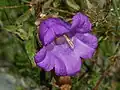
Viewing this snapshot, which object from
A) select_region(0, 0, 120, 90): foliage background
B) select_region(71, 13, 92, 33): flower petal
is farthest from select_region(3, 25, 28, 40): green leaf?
select_region(71, 13, 92, 33): flower petal

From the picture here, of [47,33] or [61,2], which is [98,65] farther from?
[47,33]

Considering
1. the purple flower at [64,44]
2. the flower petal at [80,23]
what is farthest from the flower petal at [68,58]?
the flower petal at [80,23]

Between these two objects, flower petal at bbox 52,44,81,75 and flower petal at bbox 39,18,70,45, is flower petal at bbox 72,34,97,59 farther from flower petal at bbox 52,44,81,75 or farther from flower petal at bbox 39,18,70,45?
flower petal at bbox 39,18,70,45

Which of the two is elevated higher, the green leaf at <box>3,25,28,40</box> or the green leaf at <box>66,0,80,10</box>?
the green leaf at <box>66,0,80,10</box>

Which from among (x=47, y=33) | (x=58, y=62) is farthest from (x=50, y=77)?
(x=47, y=33)

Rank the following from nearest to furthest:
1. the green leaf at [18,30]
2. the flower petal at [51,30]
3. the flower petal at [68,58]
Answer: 1. the flower petal at [51,30]
2. the flower petal at [68,58]
3. the green leaf at [18,30]

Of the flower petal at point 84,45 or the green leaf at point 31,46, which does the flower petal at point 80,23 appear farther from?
the green leaf at point 31,46

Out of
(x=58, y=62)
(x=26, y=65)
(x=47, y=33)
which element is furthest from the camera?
(x=26, y=65)
